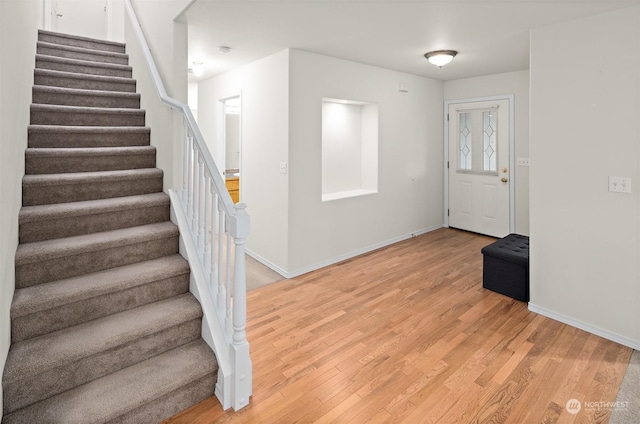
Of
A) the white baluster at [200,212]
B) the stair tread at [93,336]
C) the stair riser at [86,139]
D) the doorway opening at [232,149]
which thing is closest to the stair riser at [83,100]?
the stair riser at [86,139]

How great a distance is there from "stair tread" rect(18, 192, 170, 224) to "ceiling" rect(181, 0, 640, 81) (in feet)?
4.88

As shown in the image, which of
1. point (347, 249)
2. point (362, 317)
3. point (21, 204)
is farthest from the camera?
point (347, 249)

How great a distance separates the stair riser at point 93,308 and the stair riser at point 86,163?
1.22 meters

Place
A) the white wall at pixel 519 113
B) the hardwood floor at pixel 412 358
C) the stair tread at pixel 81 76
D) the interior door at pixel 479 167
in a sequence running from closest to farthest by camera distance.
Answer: the hardwood floor at pixel 412 358
the stair tread at pixel 81 76
the white wall at pixel 519 113
the interior door at pixel 479 167

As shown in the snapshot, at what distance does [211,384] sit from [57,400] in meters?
0.71

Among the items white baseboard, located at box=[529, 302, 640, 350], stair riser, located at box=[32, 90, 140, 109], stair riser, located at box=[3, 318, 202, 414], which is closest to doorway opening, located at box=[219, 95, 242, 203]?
stair riser, located at box=[32, 90, 140, 109]

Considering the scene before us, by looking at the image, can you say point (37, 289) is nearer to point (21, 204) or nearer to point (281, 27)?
point (21, 204)

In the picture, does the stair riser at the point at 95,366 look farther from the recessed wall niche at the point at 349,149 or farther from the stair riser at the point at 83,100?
the recessed wall niche at the point at 349,149

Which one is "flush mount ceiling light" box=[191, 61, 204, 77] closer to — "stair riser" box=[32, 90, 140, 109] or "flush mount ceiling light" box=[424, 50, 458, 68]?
"stair riser" box=[32, 90, 140, 109]

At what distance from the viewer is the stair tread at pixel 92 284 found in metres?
1.80

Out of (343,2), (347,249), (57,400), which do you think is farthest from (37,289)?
(347,249)

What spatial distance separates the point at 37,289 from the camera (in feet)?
6.32

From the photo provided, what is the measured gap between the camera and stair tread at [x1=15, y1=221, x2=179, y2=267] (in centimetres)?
197

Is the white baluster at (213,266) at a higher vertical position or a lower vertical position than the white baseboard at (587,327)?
higher
